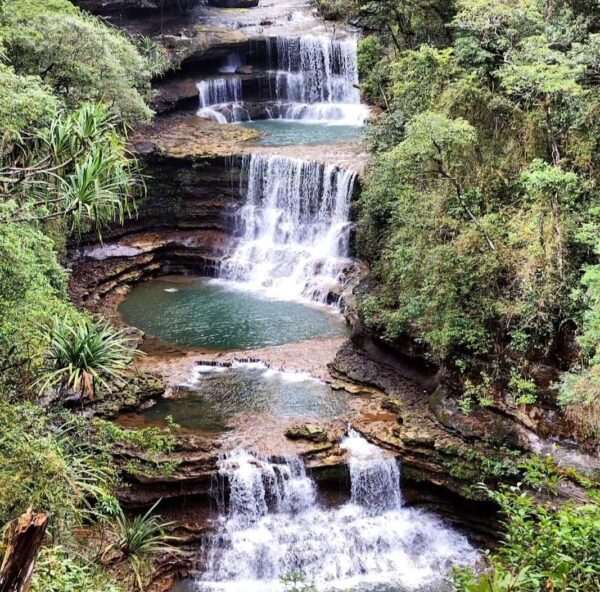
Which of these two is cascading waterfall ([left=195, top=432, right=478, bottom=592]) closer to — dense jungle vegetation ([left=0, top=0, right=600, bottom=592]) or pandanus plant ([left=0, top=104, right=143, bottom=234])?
dense jungle vegetation ([left=0, top=0, right=600, bottom=592])

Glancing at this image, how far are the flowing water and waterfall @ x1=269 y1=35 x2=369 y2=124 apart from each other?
16882 millimetres

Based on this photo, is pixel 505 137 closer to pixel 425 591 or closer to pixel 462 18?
pixel 462 18

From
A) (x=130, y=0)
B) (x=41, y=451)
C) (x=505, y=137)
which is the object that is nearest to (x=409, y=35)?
(x=505, y=137)

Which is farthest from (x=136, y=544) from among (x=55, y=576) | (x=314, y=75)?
(x=314, y=75)

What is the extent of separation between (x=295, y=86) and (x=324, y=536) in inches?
928

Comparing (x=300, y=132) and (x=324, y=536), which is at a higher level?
(x=300, y=132)

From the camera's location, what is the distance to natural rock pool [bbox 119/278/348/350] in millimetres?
18875

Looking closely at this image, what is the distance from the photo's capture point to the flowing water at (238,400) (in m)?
14.3

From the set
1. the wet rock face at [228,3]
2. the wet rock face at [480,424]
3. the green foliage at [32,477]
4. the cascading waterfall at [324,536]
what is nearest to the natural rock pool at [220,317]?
the wet rock face at [480,424]

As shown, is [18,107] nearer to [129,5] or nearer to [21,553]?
[21,553]

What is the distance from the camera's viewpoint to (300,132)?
27.8m

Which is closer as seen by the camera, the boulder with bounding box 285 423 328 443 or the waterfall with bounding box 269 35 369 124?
the boulder with bounding box 285 423 328 443

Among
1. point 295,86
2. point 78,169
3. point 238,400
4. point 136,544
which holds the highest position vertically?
point 295,86

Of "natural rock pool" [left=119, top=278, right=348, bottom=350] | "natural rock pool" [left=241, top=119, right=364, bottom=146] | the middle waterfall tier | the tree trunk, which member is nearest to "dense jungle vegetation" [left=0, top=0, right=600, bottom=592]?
the tree trunk
